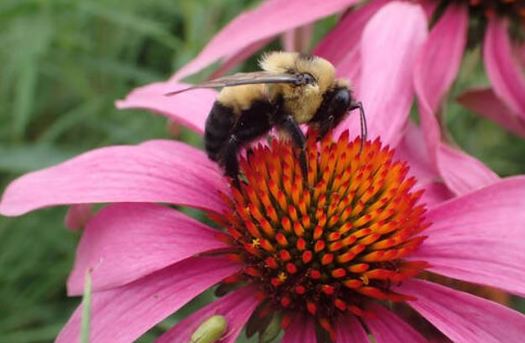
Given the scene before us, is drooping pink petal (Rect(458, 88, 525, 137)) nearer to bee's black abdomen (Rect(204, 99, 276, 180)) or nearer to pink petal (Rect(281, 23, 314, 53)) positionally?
pink petal (Rect(281, 23, 314, 53))

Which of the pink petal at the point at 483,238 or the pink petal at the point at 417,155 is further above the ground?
the pink petal at the point at 417,155

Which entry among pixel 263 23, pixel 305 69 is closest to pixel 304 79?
pixel 305 69

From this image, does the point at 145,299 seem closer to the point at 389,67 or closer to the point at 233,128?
the point at 233,128

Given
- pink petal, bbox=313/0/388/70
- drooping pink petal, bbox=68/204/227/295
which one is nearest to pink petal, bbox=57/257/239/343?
drooping pink petal, bbox=68/204/227/295

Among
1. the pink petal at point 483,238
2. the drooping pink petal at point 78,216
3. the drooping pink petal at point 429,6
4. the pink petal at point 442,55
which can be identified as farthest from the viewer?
the drooping pink petal at point 429,6

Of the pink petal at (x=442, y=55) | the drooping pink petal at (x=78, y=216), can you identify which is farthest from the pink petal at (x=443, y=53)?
the drooping pink petal at (x=78, y=216)

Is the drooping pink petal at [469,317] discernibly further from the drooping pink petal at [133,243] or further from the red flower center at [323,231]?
the drooping pink petal at [133,243]

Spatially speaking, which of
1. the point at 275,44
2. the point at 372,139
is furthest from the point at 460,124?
the point at 372,139
